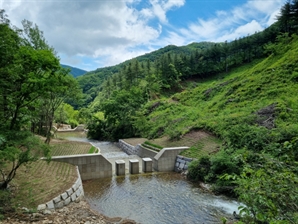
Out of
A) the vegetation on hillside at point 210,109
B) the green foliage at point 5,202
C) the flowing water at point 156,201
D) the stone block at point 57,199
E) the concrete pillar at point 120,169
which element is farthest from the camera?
the concrete pillar at point 120,169

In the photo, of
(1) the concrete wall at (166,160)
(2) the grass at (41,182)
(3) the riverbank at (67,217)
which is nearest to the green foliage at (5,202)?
(2) the grass at (41,182)

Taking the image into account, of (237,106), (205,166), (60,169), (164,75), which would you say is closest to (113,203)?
(60,169)

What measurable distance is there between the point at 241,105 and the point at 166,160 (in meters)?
9.57

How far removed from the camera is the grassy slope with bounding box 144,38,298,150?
16.1 m

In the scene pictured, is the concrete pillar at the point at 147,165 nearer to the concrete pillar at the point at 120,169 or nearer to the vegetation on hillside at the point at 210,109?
the concrete pillar at the point at 120,169

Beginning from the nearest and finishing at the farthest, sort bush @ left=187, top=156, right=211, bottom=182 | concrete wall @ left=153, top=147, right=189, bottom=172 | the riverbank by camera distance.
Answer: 1. the riverbank
2. bush @ left=187, top=156, right=211, bottom=182
3. concrete wall @ left=153, top=147, right=189, bottom=172

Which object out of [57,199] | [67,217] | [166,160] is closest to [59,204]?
[57,199]

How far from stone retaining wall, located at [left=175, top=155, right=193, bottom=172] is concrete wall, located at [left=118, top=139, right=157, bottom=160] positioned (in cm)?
217

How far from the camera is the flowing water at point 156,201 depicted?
876cm

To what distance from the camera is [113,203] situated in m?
10.0

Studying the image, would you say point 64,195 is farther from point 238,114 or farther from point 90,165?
point 238,114

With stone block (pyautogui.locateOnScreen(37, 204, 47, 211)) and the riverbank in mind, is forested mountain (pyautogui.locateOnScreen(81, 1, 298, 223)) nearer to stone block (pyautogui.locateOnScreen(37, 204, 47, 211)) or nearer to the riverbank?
the riverbank

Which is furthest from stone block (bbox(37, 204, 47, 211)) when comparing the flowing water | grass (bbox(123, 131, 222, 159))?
grass (bbox(123, 131, 222, 159))

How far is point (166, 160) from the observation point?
15.7m
